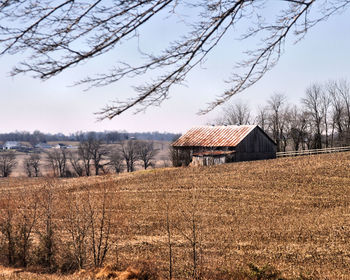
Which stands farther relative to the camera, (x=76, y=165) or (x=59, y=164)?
(x=76, y=165)

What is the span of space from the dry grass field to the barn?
4485 millimetres

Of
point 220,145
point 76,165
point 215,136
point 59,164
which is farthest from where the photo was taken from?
point 76,165

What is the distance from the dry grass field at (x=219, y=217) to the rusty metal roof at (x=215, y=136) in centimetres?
575

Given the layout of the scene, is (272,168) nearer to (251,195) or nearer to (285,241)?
(251,195)

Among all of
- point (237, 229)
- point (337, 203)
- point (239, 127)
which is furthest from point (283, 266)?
point (239, 127)

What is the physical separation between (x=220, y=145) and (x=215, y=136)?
2161 millimetres

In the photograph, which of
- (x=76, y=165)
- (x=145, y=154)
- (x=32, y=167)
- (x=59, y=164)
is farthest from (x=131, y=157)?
(x=32, y=167)

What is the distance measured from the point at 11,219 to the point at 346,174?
2753 centimetres

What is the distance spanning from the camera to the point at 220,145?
45031mm

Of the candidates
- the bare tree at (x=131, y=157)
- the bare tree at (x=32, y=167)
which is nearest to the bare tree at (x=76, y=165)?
the bare tree at (x=32, y=167)

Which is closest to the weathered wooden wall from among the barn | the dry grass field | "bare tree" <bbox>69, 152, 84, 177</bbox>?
the barn

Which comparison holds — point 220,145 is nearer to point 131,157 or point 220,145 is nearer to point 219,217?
point 219,217

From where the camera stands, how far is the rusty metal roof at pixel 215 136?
45.5m

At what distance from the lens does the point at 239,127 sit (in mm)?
48594
